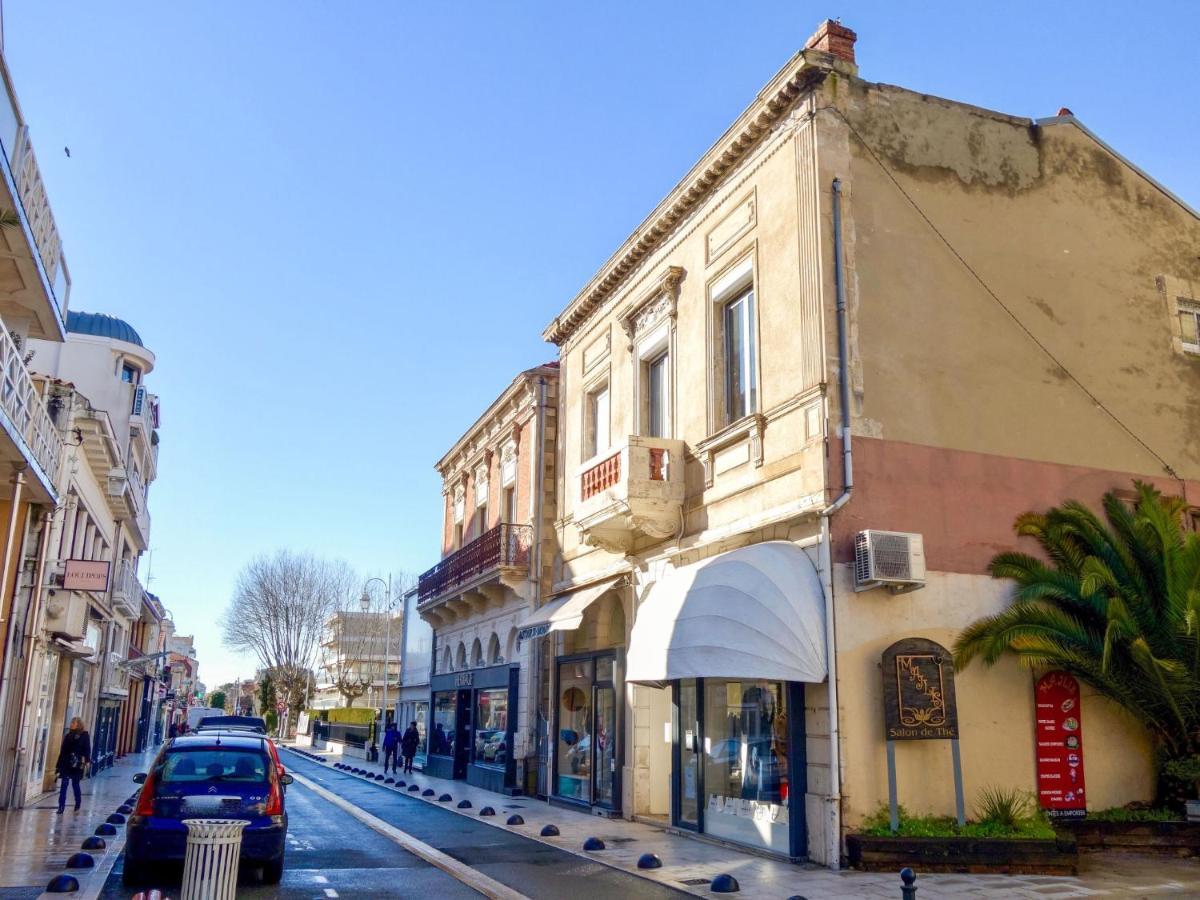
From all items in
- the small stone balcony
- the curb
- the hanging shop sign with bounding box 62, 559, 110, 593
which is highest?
the small stone balcony

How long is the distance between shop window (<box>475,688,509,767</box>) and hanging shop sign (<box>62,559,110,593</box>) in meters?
9.17

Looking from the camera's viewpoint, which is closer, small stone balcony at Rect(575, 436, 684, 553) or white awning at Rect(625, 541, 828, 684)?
white awning at Rect(625, 541, 828, 684)

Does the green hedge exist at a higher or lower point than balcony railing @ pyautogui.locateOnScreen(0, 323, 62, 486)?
lower

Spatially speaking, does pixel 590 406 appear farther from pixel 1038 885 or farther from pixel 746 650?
pixel 1038 885

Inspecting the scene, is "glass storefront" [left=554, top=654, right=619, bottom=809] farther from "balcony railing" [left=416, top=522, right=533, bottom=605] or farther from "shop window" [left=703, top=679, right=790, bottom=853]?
"shop window" [left=703, top=679, right=790, bottom=853]

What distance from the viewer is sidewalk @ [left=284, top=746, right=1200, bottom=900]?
1051 centimetres

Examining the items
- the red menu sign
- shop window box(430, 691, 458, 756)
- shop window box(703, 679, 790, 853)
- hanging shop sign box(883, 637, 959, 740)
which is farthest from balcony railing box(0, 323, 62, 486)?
the red menu sign

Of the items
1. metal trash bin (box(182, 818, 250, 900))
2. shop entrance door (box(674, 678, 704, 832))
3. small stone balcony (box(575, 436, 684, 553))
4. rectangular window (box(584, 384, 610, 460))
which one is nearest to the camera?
metal trash bin (box(182, 818, 250, 900))

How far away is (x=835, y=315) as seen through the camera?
1362 cm

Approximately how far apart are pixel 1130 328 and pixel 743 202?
6175mm

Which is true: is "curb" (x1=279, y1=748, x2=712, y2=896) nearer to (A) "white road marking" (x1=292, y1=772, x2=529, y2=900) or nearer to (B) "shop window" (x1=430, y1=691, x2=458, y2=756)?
(A) "white road marking" (x1=292, y1=772, x2=529, y2=900)

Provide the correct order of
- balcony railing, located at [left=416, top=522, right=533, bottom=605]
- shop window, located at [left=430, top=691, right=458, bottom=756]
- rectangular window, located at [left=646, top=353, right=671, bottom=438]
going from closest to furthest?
rectangular window, located at [left=646, top=353, right=671, bottom=438] < balcony railing, located at [left=416, top=522, right=533, bottom=605] < shop window, located at [left=430, top=691, right=458, bottom=756]

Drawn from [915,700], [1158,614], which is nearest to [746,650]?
[915,700]

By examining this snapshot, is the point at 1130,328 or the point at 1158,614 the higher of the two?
the point at 1130,328
